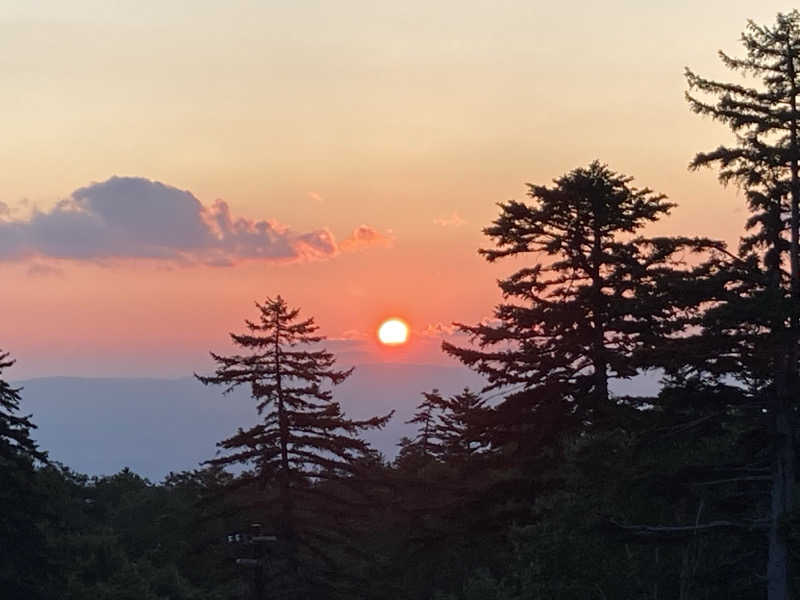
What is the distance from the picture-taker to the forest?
18.5 metres

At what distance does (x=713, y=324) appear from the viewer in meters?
17.8

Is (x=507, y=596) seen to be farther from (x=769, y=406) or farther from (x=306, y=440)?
(x=306, y=440)

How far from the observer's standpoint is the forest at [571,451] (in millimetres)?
18484

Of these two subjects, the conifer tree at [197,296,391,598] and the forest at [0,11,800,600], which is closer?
the forest at [0,11,800,600]

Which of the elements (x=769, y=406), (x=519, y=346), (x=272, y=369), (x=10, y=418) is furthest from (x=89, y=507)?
(x=769, y=406)

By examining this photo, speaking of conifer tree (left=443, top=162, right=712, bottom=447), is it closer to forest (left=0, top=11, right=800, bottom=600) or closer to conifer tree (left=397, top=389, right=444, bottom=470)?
forest (left=0, top=11, right=800, bottom=600)

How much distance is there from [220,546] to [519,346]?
15735 mm

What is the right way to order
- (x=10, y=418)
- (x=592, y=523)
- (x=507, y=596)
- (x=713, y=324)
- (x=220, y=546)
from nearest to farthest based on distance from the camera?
(x=713, y=324)
(x=592, y=523)
(x=507, y=596)
(x=10, y=418)
(x=220, y=546)

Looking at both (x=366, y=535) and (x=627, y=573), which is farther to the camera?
(x=366, y=535)

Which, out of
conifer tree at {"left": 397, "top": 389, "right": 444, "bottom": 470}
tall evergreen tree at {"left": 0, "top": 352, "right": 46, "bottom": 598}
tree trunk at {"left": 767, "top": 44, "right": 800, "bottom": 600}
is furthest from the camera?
conifer tree at {"left": 397, "top": 389, "right": 444, "bottom": 470}

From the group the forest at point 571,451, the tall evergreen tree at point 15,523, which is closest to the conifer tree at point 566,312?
the forest at point 571,451

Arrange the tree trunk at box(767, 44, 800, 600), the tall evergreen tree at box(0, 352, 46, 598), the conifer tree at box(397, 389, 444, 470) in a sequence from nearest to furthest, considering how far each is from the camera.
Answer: the tree trunk at box(767, 44, 800, 600) < the tall evergreen tree at box(0, 352, 46, 598) < the conifer tree at box(397, 389, 444, 470)

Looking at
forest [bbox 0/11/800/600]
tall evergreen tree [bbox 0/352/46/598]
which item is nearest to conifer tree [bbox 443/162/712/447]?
forest [bbox 0/11/800/600]

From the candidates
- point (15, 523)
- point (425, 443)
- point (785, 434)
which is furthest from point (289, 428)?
point (425, 443)
